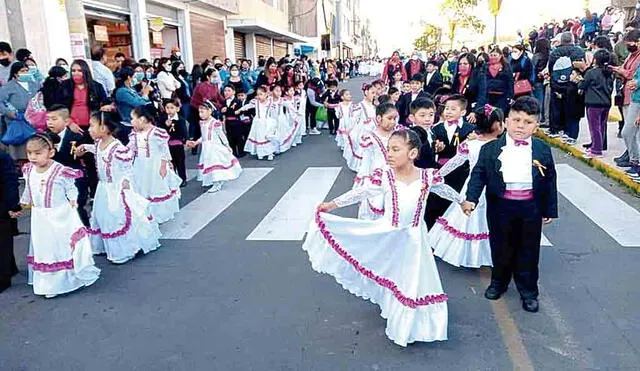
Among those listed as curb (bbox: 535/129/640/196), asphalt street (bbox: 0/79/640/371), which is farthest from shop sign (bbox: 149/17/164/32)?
asphalt street (bbox: 0/79/640/371)

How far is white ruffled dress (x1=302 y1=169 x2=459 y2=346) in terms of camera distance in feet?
12.4

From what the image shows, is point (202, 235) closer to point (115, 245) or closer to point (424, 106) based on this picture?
point (115, 245)

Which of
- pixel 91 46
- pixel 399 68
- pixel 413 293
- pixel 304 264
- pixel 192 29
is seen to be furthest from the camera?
pixel 192 29

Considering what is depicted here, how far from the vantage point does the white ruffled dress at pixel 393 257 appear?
3773 millimetres

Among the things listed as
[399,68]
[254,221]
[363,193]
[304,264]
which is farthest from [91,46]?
[363,193]

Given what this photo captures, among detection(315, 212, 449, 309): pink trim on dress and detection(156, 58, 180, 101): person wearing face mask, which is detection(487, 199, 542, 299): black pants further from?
detection(156, 58, 180, 101): person wearing face mask

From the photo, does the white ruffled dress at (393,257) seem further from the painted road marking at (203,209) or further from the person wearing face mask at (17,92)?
the person wearing face mask at (17,92)

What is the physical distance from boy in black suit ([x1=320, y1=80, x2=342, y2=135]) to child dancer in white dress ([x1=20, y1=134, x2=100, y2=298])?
9733 mm

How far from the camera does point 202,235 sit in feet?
21.2

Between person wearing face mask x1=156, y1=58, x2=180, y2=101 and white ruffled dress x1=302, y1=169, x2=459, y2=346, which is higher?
person wearing face mask x1=156, y1=58, x2=180, y2=101

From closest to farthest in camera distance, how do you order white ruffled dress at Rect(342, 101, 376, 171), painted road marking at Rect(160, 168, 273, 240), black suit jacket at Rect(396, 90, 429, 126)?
1. painted road marking at Rect(160, 168, 273, 240)
2. white ruffled dress at Rect(342, 101, 376, 171)
3. black suit jacket at Rect(396, 90, 429, 126)

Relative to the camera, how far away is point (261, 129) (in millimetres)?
11422

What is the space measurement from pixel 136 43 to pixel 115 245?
1181cm

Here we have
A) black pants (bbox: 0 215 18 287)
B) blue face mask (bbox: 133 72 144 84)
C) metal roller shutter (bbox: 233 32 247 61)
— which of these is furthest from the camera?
metal roller shutter (bbox: 233 32 247 61)
